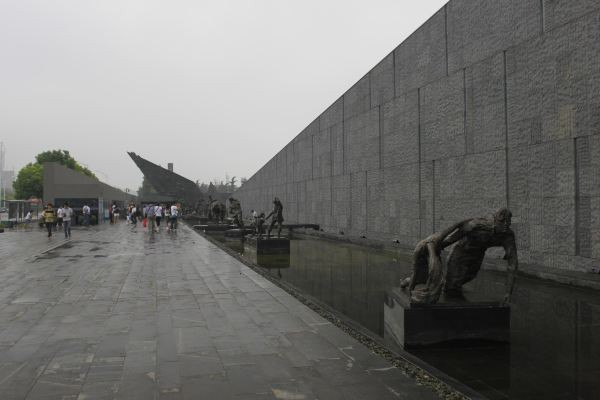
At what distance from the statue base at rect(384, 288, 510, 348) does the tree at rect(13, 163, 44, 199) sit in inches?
2739

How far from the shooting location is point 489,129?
37.1 ft

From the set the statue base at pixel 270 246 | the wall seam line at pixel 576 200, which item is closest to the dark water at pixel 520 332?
the wall seam line at pixel 576 200

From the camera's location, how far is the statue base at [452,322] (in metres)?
4.62

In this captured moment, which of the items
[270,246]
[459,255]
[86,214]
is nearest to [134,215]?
[86,214]

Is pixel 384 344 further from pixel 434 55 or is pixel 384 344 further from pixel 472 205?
pixel 434 55

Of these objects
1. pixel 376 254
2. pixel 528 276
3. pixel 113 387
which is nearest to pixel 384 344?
pixel 113 387

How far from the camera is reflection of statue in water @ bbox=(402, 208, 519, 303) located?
4.71 m

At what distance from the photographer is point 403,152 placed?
1571cm

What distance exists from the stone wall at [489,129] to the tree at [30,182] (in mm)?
58891

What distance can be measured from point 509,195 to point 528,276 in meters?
2.18

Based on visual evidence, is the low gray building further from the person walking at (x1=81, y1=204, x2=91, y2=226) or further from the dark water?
the dark water

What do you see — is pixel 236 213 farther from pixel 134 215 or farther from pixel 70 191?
pixel 70 191

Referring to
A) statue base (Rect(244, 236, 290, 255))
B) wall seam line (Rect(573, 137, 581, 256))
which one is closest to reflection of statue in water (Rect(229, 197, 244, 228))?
statue base (Rect(244, 236, 290, 255))

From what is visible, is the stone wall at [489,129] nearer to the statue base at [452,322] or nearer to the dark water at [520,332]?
the dark water at [520,332]
